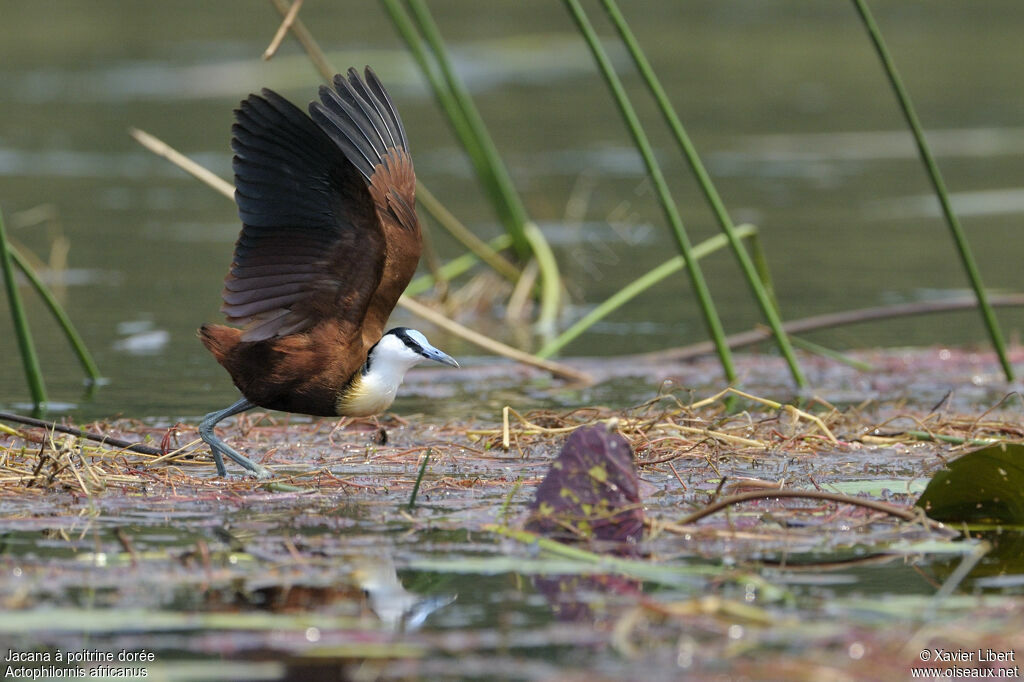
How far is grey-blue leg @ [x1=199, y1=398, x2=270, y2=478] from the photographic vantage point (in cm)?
536

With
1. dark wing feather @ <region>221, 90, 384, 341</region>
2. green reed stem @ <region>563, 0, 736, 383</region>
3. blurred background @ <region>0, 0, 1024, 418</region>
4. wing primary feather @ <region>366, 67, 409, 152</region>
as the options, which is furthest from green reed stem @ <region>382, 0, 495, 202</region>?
dark wing feather @ <region>221, 90, 384, 341</region>

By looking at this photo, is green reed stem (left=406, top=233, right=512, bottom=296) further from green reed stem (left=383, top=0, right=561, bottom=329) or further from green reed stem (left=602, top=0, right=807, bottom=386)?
green reed stem (left=602, top=0, right=807, bottom=386)

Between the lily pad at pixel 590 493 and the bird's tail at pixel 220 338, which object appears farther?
the bird's tail at pixel 220 338

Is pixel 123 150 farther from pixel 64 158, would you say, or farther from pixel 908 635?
pixel 908 635

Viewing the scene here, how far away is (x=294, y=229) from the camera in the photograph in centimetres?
521

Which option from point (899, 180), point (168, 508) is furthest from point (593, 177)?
point (168, 508)

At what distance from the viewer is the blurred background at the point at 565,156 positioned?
9734 millimetres

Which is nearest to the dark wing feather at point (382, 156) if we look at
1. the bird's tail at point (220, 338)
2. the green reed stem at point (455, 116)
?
the bird's tail at point (220, 338)

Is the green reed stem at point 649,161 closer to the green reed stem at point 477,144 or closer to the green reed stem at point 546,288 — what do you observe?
the green reed stem at point 477,144

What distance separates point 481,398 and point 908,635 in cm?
418

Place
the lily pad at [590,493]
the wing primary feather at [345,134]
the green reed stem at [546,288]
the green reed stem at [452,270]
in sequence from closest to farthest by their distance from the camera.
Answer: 1. the lily pad at [590,493]
2. the wing primary feather at [345,134]
3. the green reed stem at [452,270]
4. the green reed stem at [546,288]

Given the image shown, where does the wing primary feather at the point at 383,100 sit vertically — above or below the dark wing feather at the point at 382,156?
above

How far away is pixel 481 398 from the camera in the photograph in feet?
24.7

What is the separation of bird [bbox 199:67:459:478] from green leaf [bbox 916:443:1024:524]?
5.48 feet
